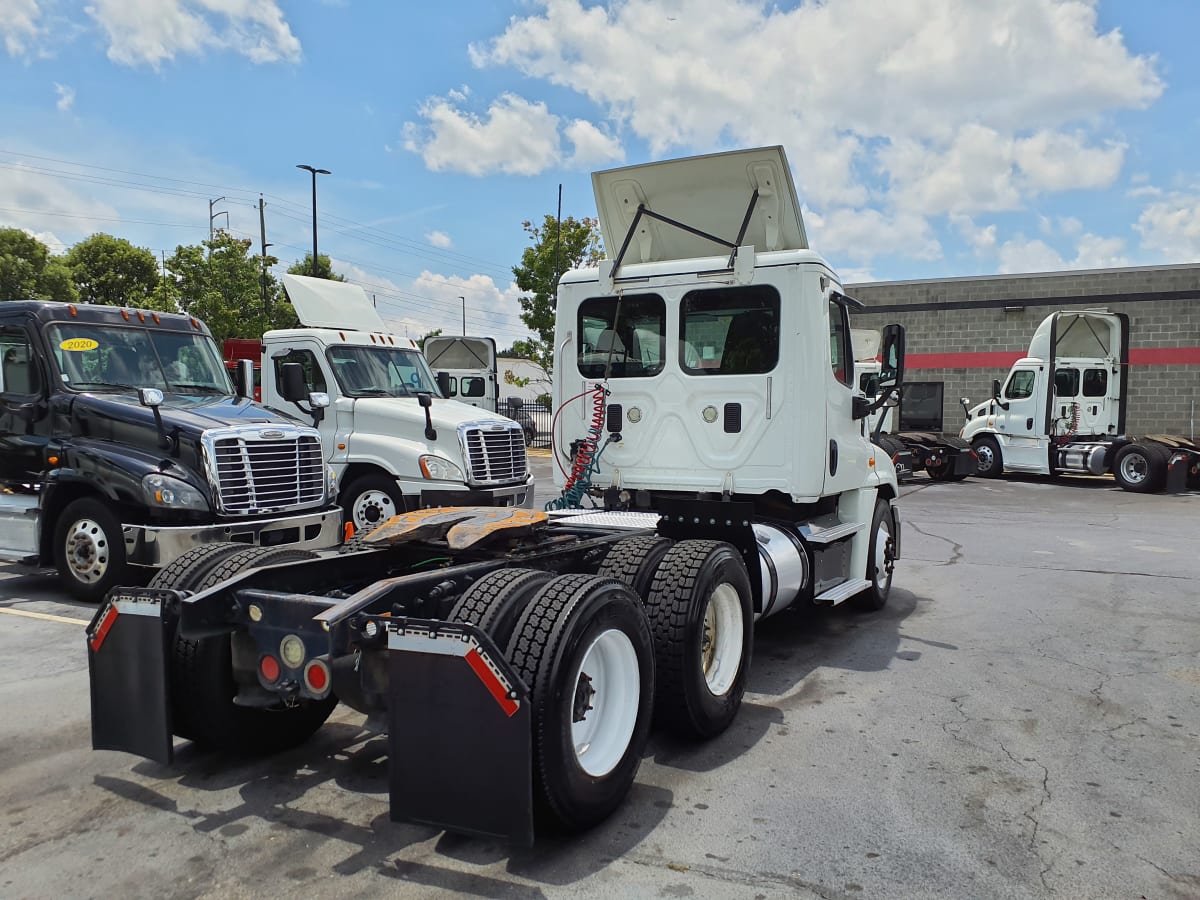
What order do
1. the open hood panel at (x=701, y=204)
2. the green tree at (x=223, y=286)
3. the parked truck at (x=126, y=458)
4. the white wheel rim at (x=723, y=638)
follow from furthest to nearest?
the green tree at (x=223, y=286), the parked truck at (x=126, y=458), the open hood panel at (x=701, y=204), the white wheel rim at (x=723, y=638)

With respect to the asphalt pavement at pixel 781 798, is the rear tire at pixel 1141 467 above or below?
above

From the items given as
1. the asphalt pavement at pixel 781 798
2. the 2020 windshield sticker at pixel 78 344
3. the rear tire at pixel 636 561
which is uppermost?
the 2020 windshield sticker at pixel 78 344

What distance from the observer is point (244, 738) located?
4.11 metres

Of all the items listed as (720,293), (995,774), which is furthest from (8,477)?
(995,774)

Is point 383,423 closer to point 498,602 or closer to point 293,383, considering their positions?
point 293,383

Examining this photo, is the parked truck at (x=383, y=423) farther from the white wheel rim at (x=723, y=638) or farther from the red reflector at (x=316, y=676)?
the red reflector at (x=316, y=676)

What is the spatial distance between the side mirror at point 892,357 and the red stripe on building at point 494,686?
4652 millimetres

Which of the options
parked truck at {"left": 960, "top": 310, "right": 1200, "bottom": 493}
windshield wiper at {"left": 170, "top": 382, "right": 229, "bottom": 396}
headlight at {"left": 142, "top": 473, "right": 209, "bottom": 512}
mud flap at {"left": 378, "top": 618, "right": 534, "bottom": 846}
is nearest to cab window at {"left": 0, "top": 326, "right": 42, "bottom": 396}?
windshield wiper at {"left": 170, "top": 382, "right": 229, "bottom": 396}

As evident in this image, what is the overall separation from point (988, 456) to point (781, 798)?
19.4 m

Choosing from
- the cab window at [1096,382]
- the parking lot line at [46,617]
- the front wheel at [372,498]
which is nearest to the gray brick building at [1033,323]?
the cab window at [1096,382]

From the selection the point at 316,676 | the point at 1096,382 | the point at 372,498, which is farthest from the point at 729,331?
the point at 1096,382

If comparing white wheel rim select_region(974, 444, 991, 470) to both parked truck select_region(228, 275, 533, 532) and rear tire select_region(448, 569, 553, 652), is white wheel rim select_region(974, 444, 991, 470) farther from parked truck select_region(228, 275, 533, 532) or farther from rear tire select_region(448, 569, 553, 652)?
rear tire select_region(448, 569, 553, 652)

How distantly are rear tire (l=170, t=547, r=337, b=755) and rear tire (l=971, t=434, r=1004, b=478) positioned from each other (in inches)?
777

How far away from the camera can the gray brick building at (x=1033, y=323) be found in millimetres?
24516
